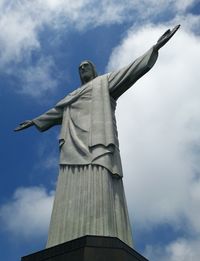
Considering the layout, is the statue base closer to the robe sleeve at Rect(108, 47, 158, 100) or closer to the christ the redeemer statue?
the christ the redeemer statue

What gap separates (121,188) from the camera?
32.0ft

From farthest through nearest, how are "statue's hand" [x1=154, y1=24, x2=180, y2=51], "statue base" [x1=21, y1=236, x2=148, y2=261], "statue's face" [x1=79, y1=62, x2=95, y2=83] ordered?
"statue's face" [x1=79, y1=62, x2=95, y2=83], "statue's hand" [x1=154, y1=24, x2=180, y2=51], "statue base" [x1=21, y1=236, x2=148, y2=261]

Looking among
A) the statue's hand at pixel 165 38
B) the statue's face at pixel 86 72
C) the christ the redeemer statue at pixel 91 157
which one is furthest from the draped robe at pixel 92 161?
the statue's face at pixel 86 72

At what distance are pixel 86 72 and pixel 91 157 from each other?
354cm

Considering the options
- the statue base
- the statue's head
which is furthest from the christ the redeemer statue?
the statue base

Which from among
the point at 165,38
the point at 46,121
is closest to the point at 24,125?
the point at 46,121

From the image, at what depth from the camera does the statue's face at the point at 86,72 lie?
12.3m

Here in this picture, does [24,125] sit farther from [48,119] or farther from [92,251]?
[92,251]

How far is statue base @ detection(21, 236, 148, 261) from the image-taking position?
7477 mm

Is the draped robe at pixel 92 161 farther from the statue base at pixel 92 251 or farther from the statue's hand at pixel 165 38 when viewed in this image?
the statue base at pixel 92 251

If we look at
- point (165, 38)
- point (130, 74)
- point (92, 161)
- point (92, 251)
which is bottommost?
point (92, 251)

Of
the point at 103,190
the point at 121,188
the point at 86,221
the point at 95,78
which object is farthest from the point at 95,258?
the point at 95,78

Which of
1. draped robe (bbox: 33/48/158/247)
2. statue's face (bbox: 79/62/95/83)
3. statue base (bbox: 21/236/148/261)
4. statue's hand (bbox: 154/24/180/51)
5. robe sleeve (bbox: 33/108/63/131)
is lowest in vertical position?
statue base (bbox: 21/236/148/261)

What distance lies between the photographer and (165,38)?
1052cm
